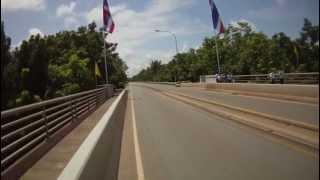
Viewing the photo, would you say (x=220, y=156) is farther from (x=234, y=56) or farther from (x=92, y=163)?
(x=234, y=56)

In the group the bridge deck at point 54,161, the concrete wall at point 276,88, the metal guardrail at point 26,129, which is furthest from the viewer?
the concrete wall at point 276,88

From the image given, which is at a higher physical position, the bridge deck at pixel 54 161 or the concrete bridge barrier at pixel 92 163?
the concrete bridge barrier at pixel 92 163

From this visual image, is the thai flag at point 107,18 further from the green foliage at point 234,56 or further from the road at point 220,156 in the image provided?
the road at point 220,156

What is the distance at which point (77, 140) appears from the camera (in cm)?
1330

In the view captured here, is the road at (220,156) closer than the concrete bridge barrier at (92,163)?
No

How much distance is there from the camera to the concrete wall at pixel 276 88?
39.4 ft

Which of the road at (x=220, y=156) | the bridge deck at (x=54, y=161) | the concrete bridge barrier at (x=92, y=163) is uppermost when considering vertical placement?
the concrete bridge barrier at (x=92, y=163)

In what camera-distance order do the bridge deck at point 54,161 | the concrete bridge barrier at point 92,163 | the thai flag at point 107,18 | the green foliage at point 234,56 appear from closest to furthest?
the concrete bridge barrier at point 92,163, the bridge deck at point 54,161, the thai flag at point 107,18, the green foliage at point 234,56

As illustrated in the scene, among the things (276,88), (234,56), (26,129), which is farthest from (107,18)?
(234,56)

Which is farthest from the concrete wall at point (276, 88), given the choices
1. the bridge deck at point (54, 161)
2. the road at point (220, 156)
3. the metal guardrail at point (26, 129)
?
the metal guardrail at point (26, 129)

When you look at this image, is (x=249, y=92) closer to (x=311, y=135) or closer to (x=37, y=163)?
(x=311, y=135)

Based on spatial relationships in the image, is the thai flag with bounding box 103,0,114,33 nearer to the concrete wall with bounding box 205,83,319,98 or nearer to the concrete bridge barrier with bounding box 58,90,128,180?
the concrete wall with bounding box 205,83,319,98

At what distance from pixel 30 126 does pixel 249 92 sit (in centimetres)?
2348

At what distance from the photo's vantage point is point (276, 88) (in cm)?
2588
